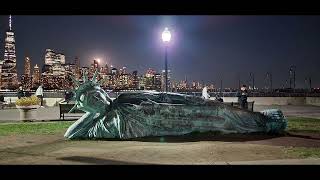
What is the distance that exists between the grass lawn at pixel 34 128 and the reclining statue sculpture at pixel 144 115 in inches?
103

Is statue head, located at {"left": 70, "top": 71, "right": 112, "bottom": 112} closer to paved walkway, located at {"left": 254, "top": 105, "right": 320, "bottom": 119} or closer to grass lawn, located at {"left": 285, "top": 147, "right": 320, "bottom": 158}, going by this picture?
grass lawn, located at {"left": 285, "top": 147, "right": 320, "bottom": 158}

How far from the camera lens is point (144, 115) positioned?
49.8 ft

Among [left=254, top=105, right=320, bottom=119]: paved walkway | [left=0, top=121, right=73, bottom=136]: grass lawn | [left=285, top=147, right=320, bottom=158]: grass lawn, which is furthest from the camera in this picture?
[left=254, top=105, right=320, bottom=119]: paved walkway

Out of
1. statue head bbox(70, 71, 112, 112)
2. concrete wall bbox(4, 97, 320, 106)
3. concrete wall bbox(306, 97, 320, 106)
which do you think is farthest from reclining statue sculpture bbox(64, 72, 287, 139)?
concrete wall bbox(306, 97, 320, 106)

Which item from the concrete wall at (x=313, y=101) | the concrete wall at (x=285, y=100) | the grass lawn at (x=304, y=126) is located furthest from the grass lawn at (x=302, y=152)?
the concrete wall at (x=313, y=101)

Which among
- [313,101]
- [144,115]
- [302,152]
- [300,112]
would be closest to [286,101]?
[313,101]

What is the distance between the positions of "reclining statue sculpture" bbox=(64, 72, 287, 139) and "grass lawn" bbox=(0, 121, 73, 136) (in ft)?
8.61

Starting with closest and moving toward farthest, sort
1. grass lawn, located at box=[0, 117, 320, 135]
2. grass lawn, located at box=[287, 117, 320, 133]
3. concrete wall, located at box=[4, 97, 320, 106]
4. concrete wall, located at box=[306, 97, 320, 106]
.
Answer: grass lawn, located at box=[0, 117, 320, 135] → grass lawn, located at box=[287, 117, 320, 133] → concrete wall, located at box=[306, 97, 320, 106] → concrete wall, located at box=[4, 97, 320, 106]

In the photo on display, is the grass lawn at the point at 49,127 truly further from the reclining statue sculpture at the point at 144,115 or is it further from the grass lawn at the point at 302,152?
the grass lawn at the point at 302,152

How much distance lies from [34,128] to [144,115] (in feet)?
18.1

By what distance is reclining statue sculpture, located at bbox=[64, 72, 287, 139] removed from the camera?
49.6 feet

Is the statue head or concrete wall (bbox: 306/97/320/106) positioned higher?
the statue head

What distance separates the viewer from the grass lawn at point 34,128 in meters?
17.2
